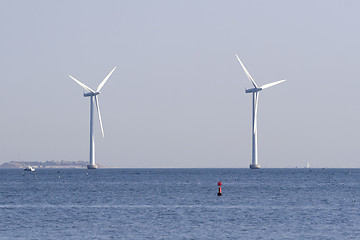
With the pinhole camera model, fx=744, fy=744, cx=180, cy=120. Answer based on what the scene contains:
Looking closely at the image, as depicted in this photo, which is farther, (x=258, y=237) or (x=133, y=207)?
(x=133, y=207)

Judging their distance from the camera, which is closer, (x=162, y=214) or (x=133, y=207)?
(x=162, y=214)

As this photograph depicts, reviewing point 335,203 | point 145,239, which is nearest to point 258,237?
point 145,239

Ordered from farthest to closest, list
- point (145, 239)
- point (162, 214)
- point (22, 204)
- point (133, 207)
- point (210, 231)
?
point (22, 204) < point (133, 207) < point (162, 214) < point (210, 231) < point (145, 239)

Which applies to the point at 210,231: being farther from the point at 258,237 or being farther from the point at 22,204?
the point at 22,204

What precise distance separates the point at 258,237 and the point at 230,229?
707 centimetres

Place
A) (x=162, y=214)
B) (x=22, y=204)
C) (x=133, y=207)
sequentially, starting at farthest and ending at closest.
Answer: (x=22, y=204)
(x=133, y=207)
(x=162, y=214)

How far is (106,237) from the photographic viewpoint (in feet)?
222

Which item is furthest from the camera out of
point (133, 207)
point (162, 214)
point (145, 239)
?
point (133, 207)

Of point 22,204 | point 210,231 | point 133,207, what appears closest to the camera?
point 210,231

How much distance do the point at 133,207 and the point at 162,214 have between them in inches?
521

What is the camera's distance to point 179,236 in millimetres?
68500

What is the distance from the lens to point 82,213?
92.7m

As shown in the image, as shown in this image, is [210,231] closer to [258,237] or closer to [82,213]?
[258,237]

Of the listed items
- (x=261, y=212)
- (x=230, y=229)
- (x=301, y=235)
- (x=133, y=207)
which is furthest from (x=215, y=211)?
(x=301, y=235)
